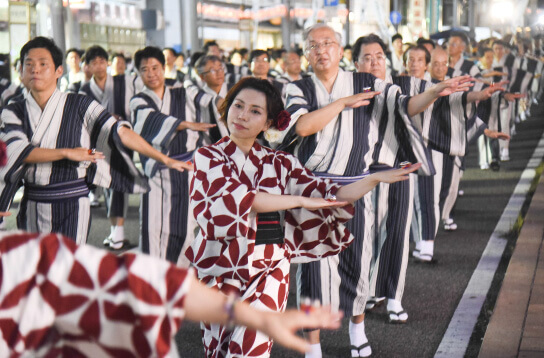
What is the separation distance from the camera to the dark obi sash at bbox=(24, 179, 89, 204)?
200 inches

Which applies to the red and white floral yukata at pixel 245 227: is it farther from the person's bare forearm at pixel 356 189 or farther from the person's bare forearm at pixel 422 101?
the person's bare forearm at pixel 422 101

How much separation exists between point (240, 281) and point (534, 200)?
6.73 m

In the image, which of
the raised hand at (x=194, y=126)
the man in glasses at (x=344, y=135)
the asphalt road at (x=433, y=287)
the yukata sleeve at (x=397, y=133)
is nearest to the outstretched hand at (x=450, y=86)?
the man in glasses at (x=344, y=135)

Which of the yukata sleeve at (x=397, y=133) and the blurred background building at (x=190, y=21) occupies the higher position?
the blurred background building at (x=190, y=21)

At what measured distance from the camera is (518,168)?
47.1ft

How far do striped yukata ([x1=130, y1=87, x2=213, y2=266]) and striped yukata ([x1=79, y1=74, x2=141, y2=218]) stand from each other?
6.42 ft

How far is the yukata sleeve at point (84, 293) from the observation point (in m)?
2.07

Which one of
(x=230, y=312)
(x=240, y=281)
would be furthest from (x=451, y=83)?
(x=230, y=312)

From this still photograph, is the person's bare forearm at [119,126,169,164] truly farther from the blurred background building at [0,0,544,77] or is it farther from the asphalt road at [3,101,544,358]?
the blurred background building at [0,0,544,77]

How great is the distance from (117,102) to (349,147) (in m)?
4.80

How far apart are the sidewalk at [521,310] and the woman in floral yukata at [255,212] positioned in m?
1.26

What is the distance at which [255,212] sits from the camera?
12.9 feet

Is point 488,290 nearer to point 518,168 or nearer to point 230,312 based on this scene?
point 230,312

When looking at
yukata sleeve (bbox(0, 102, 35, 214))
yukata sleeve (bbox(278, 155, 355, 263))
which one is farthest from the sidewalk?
yukata sleeve (bbox(0, 102, 35, 214))
